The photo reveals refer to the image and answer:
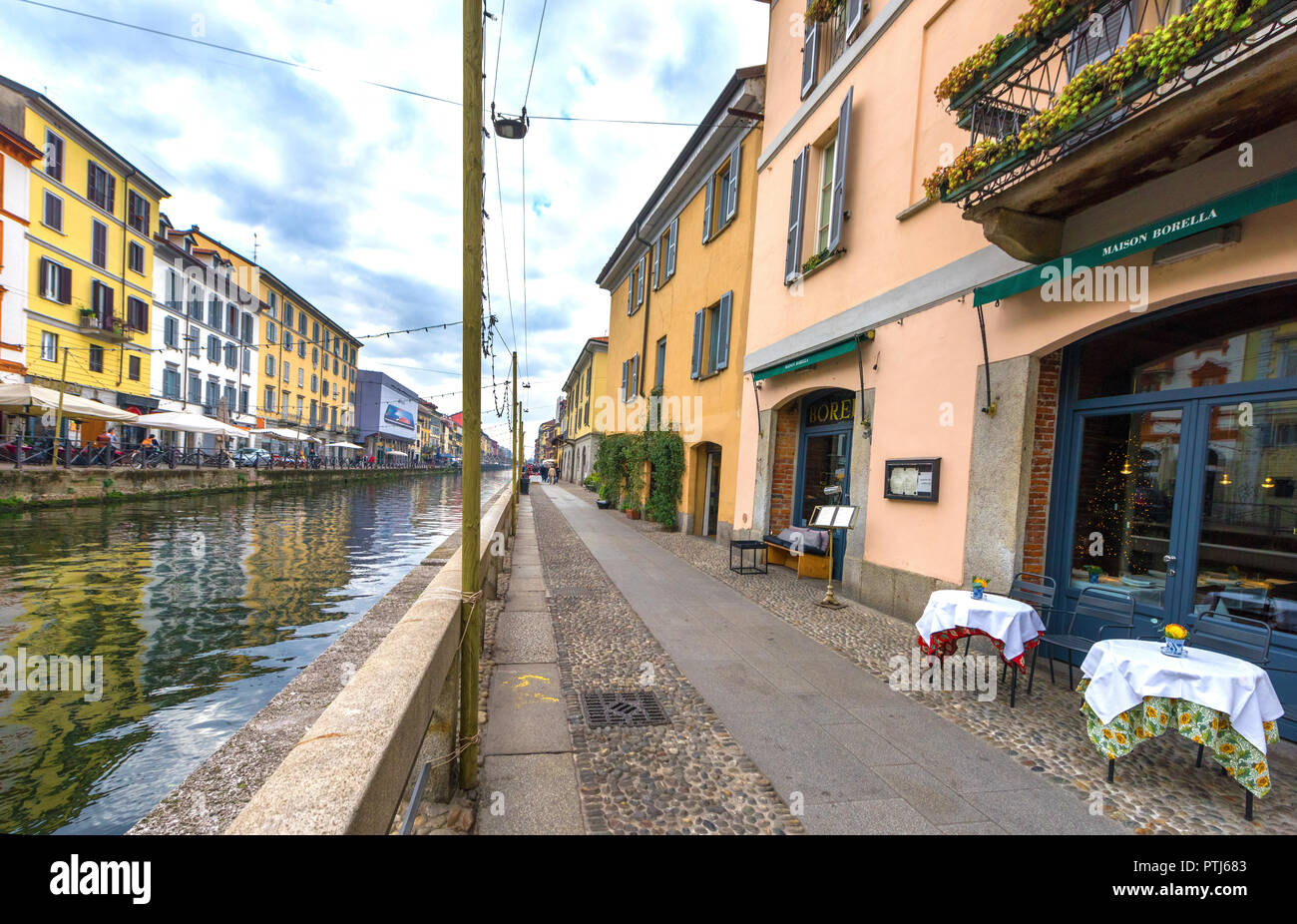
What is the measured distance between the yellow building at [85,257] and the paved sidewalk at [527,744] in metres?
22.8

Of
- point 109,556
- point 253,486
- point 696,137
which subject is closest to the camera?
point 109,556

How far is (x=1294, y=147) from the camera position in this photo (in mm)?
3430

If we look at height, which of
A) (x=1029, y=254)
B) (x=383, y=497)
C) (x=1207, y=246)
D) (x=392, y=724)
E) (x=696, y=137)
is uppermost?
(x=696, y=137)

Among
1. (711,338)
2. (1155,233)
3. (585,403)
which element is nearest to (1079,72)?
(1155,233)

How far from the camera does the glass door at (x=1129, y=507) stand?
4555mm

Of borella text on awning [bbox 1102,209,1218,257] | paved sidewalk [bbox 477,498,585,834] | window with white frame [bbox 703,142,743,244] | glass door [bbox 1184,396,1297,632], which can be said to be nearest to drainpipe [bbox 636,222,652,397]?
window with white frame [bbox 703,142,743,244]

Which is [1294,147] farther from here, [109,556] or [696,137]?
[109,556]

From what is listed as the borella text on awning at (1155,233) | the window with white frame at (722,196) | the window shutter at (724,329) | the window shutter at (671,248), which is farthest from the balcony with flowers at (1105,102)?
the window shutter at (671,248)

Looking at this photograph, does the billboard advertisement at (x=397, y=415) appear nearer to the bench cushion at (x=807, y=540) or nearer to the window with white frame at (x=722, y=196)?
the window with white frame at (x=722, y=196)

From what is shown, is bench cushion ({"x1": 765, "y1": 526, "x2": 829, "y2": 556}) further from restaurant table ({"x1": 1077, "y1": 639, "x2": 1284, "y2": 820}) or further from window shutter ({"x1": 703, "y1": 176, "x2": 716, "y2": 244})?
window shutter ({"x1": 703, "y1": 176, "x2": 716, "y2": 244})

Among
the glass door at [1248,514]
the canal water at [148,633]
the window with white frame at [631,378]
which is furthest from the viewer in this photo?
the window with white frame at [631,378]

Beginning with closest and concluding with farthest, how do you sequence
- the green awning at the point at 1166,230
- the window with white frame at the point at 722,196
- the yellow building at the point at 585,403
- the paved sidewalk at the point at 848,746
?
the paved sidewalk at the point at 848,746, the green awning at the point at 1166,230, the window with white frame at the point at 722,196, the yellow building at the point at 585,403
